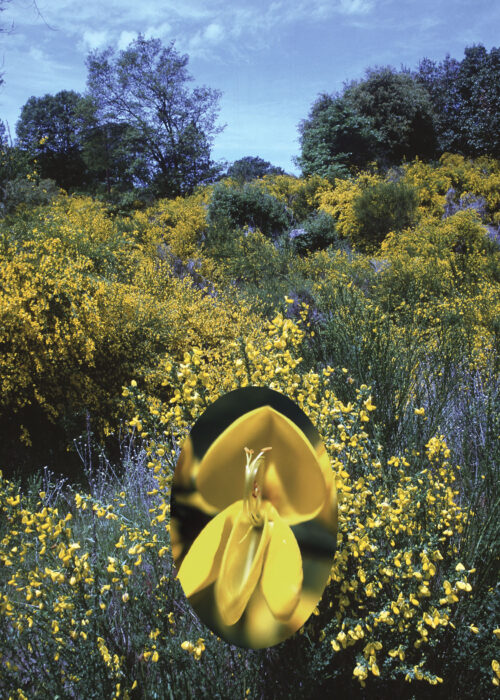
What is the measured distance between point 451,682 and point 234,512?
1454 mm

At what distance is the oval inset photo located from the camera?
67cm

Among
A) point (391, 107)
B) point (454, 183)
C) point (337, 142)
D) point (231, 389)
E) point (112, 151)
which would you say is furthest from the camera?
point (112, 151)

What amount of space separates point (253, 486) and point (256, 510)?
4cm

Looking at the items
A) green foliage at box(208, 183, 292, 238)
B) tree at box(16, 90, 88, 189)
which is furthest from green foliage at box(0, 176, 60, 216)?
tree at box(16, 90, 88, 189)

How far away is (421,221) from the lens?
11.4m

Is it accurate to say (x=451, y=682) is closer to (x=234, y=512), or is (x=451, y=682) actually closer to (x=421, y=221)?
(x=234, y=512)

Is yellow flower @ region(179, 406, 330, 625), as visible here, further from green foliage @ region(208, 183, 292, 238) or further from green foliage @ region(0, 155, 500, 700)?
green foliage @ region(208, 183, 292, 238)

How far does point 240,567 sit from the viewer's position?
0.69 meters

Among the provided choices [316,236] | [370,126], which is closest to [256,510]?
[316,236]

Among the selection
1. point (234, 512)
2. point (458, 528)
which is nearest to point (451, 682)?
point (458, 528)

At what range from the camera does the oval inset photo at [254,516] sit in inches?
26.4

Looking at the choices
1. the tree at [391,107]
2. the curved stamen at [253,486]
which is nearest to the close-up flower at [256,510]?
the curved stamen at [253,486]

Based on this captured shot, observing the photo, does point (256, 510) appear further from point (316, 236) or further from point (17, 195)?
point (316, 236)

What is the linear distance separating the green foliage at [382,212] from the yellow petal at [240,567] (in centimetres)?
1155
